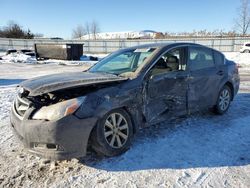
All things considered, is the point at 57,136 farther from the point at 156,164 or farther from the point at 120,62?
the point at 120,62

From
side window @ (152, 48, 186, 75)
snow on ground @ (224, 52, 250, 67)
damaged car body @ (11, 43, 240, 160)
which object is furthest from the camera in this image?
Answer: snow on ground @ (224, 52, 250, 67)

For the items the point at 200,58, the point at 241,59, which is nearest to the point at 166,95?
Answer: the point at 200,58

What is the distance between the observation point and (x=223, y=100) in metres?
5.88

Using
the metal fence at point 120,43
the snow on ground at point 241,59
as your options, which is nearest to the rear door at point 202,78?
the snow on ground at point 241,59

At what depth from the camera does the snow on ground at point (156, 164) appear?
3.26 metres

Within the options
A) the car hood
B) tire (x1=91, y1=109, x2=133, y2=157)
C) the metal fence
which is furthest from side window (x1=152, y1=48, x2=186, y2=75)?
the metal fence

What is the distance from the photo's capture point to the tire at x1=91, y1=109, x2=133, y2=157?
362 centimetres

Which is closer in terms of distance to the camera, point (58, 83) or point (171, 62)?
point (58, 83)

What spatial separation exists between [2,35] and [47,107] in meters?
63.1

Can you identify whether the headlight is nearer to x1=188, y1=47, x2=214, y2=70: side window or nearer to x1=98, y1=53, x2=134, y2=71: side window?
x1=98, y1=53, x2=134, y2=71: side window

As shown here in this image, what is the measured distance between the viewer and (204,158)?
12.5 feet

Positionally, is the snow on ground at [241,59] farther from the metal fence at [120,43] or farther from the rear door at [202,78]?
the rear door at [202,78]

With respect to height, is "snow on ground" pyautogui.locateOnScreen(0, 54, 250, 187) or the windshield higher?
the windshield

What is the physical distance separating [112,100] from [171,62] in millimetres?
1625
